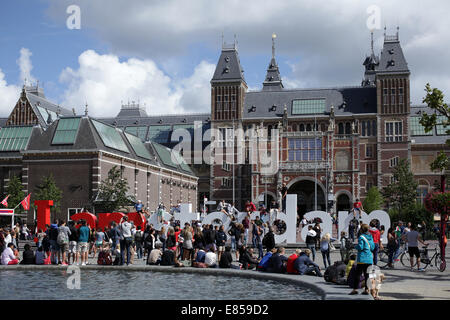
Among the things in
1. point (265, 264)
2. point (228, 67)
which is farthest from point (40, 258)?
point (228, 67)

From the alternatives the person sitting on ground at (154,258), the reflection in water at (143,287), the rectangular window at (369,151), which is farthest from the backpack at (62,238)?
the rectangular window at (369,151)

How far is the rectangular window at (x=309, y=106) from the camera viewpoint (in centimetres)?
7650

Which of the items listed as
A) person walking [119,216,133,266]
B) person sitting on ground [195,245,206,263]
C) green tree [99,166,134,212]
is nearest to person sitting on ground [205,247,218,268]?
person sitting on ground [195,245,206,263]

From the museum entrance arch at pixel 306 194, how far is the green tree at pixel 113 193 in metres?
32.7

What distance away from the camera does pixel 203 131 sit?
86.6 m

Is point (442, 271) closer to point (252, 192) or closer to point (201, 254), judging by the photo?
point (201, 254)

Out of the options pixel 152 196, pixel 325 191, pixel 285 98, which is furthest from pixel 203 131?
pixel 152 196

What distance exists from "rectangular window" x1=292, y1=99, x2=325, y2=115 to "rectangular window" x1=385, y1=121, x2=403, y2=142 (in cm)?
909

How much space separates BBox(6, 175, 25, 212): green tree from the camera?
4778 centimetres

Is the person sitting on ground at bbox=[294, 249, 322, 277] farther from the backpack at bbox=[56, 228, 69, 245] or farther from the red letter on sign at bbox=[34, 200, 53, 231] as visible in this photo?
the red letter on sign at bbox=[34, 200, 53, 231]

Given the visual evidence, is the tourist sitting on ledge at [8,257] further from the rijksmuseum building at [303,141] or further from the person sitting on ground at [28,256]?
the rijksmuseum building at [303,141]

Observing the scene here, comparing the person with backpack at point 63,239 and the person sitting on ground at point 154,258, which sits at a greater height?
the person with backpack at point 63,239

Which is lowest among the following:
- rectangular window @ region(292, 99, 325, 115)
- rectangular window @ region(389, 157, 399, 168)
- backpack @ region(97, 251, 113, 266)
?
backpack @ region(97, 251, 113, 266)
